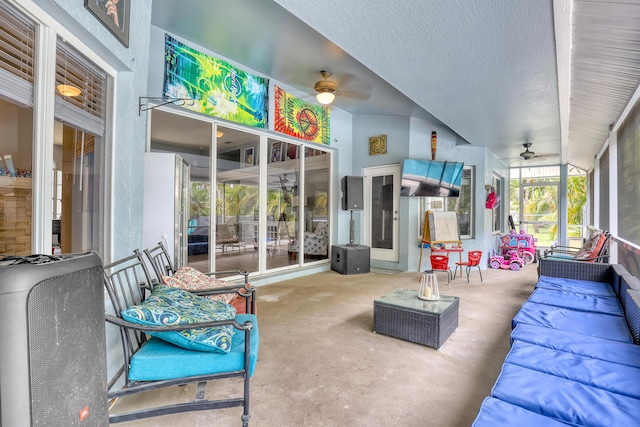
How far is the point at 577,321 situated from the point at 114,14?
3701 millimetres

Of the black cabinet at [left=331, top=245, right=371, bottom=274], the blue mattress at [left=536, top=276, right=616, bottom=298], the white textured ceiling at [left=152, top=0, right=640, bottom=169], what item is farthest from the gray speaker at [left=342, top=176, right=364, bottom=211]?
the blue mattress at [left=536, top=276, right=616, bottom=298]

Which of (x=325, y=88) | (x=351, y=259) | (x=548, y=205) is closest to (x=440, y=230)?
(x=351, y=259)

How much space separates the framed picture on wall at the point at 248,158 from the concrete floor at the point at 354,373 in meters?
2.23

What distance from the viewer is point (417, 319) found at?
9.13ft

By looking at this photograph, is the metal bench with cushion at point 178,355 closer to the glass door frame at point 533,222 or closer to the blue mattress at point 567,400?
the blue mattress at point 567,400

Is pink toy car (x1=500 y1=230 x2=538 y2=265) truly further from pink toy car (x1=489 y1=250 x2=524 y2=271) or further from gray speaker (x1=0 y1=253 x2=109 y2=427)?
gray speaker (x1=0 y1=253 x2=109 y2=427)

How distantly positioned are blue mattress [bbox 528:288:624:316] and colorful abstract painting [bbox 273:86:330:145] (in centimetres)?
418

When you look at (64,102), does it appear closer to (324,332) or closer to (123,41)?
(123,41)

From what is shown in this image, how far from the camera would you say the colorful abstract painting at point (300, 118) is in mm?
5223

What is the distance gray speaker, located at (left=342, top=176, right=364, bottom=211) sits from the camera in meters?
6.10

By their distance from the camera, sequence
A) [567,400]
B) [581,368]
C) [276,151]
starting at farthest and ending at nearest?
[276,151], [581,368], [567,400]

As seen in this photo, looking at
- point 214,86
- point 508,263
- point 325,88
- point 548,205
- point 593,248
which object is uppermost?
point 325,88

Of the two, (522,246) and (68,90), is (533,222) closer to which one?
(522,246)

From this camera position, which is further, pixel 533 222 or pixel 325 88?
pixel 533 222
